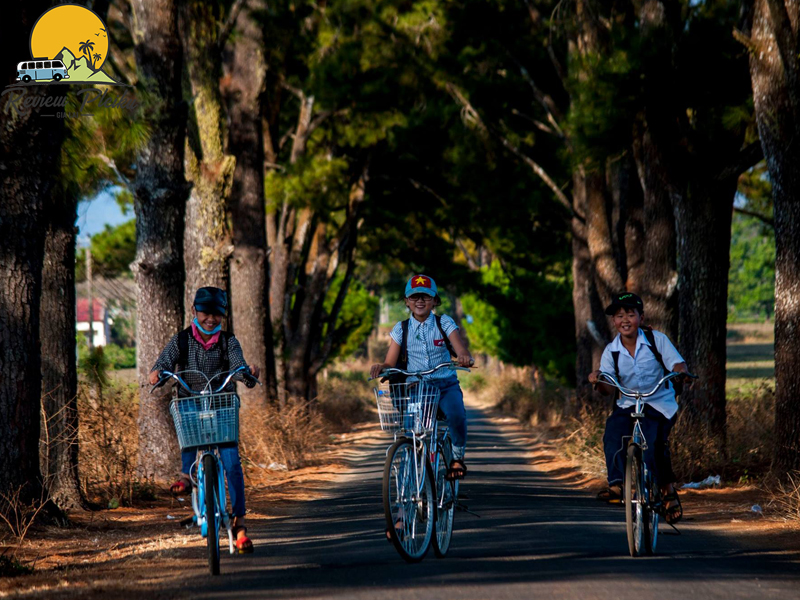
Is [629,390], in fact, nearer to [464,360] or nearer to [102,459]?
[464,360]

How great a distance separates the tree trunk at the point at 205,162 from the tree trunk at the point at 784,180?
25.5ft

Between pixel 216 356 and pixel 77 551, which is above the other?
pixel 216 356

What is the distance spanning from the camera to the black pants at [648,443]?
8.66 m

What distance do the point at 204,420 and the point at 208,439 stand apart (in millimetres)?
140

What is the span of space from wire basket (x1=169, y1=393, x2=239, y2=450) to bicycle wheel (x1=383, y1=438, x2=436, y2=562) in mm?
1138

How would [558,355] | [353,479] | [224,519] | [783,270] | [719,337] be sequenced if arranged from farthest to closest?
[558,355], [353,479], [719,337], [783,270], [224,519]

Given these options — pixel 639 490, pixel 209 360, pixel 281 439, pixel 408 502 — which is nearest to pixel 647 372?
pixel 639 490

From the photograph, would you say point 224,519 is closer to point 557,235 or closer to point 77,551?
point 77,551

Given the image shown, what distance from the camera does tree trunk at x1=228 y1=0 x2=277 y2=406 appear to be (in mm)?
20156

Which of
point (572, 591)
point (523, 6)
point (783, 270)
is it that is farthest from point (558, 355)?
point (572, 591)

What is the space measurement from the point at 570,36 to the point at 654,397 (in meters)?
14.1

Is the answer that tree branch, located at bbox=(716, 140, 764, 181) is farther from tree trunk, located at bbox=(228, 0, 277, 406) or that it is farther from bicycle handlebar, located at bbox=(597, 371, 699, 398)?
tree trunk, located at bbox=(228, 0, 277, 406)

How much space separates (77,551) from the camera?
358 inches

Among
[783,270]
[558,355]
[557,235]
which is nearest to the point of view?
[783,270]
